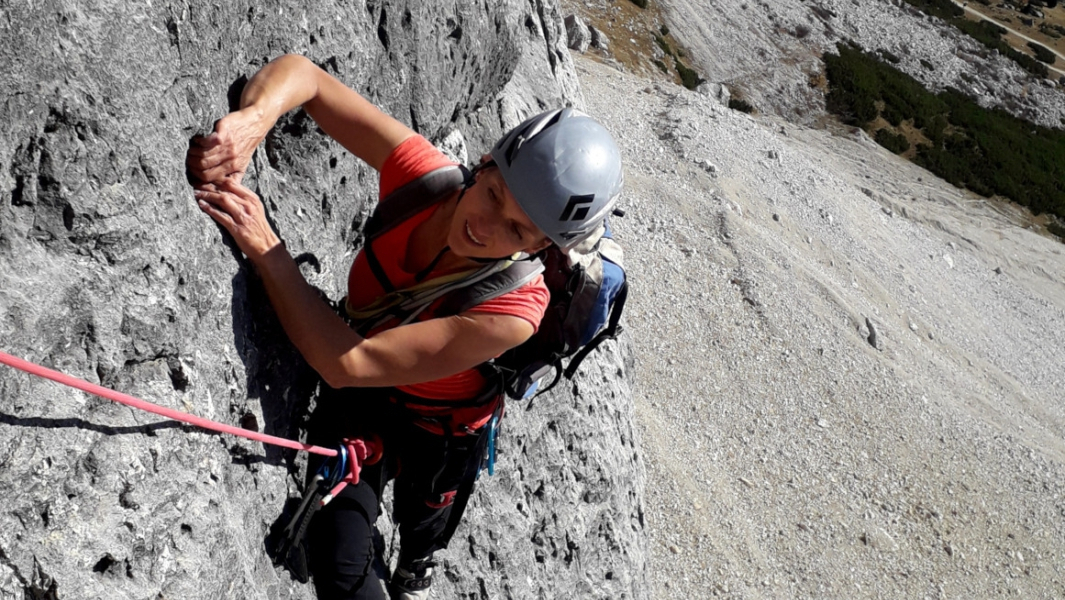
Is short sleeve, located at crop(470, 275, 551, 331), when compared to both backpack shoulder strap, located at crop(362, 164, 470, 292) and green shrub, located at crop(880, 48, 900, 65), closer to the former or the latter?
backpack shoulder strap, located at crop(362, 164, 470, 292)

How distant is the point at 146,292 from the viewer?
2902 mm

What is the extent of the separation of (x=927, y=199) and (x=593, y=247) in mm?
32256

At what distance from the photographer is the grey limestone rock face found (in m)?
2.50

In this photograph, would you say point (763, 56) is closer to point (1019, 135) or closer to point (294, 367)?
point (1019, 135)

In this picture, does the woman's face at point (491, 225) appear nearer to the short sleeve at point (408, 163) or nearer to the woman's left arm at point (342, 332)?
the woman's left arm at point (342, 332)

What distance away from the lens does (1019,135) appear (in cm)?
4188

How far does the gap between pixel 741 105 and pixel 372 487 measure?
109 feet

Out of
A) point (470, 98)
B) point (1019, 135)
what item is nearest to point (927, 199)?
point (1019, 135)

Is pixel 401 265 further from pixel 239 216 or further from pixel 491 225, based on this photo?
pixel 239 216

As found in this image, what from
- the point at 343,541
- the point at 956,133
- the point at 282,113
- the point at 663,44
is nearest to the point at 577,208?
the point at 282,113

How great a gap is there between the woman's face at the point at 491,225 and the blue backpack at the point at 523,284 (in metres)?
0.10

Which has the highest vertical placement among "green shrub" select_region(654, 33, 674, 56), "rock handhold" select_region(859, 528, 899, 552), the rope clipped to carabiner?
the rope clipped to carabiner

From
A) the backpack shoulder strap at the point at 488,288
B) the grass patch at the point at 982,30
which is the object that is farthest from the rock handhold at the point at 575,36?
the grass patch at the point at 982,30

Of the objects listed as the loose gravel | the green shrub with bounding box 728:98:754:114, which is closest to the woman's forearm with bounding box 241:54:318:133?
the loose gravel
